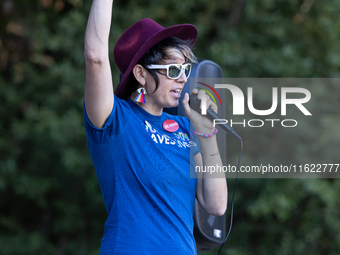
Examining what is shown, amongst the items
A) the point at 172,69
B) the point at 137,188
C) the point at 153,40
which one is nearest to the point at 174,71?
the point at 172,69

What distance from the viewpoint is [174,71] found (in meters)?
1.29

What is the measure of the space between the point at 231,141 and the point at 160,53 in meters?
2.26

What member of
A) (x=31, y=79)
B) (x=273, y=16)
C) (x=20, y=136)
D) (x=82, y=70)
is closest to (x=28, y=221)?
(x=20, y=136)

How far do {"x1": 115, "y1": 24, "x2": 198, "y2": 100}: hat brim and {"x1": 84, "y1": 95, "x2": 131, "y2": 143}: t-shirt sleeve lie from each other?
6.6 inches

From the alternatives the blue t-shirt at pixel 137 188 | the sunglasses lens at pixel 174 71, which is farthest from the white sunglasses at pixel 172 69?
the blue t-shirt at pixel 137 188

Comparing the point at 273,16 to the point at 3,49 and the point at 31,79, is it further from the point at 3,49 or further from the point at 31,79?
the point at 3,49

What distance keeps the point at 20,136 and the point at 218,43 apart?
2.08 metres

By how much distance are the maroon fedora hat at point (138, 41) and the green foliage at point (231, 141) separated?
2.18 metres

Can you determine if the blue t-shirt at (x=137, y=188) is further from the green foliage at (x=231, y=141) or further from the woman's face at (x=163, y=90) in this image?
the green foliage at (x=231, y=141)

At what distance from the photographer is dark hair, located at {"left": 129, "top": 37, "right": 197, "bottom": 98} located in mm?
1309

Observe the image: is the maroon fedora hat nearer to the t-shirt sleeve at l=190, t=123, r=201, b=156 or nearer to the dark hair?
the dark hair

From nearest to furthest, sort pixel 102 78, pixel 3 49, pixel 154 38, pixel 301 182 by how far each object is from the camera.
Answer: pixel 102 78, pixel 154 38, pixel 301 182, pixel 3 49

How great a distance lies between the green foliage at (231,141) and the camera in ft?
11.7

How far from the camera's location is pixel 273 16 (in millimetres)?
3855
